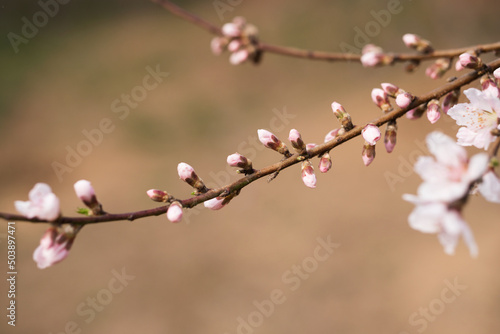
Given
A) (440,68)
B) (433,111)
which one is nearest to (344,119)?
(433,111)

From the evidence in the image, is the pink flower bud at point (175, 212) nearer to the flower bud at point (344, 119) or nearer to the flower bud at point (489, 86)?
the flower bud at point (344, 119)

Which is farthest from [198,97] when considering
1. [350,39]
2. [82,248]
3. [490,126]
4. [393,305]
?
[490,126]

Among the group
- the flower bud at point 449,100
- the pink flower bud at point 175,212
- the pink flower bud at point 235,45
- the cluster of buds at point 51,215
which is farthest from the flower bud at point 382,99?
the pink flower bud at point 235,45

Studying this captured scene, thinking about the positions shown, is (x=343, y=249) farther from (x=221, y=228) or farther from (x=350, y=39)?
(x=350, y=39)

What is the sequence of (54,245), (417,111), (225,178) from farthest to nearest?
(225,178) < (417,111) < (54,245)

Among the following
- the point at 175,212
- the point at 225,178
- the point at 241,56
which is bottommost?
the point at 175,212

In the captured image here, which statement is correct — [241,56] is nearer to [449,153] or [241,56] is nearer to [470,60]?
[470,60]
